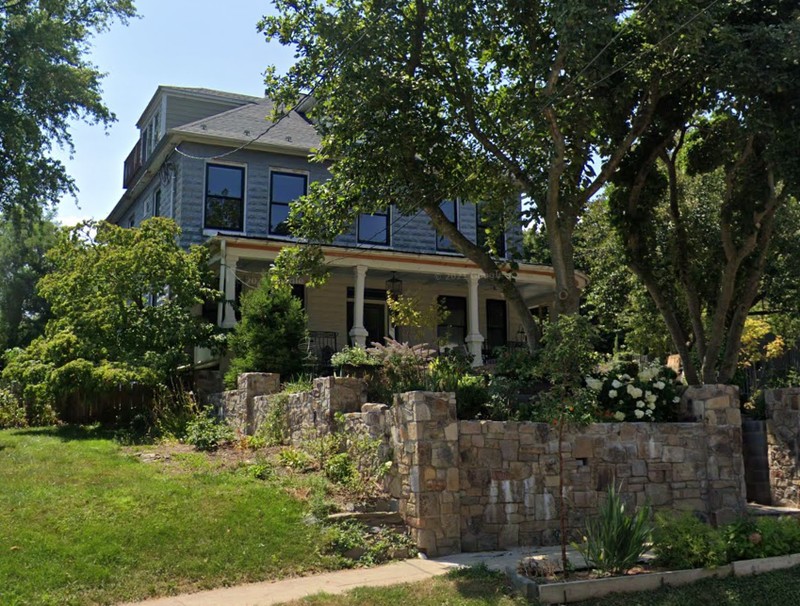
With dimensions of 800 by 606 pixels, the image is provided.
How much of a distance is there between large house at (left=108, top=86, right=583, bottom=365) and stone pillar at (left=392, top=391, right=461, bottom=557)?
8937mm

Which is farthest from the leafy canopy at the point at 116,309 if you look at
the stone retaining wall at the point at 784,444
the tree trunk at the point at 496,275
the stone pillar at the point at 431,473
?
the stone retaining wall at the point at 784,444

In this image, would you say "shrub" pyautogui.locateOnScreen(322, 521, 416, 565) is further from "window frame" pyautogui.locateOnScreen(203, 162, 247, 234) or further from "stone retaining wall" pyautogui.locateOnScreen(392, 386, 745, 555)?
"window frame" pyautogui.locateOnScreen(203, 162, 247, 234)

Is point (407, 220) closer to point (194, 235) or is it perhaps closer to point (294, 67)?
point (194, 235)

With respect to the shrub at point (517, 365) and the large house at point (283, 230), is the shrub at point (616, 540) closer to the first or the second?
the shrub at point (517, 365)

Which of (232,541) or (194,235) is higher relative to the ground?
(194,235)

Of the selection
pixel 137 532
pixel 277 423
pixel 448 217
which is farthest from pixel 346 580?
pixel 448 217

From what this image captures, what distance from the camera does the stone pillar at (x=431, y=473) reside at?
27.9 feet

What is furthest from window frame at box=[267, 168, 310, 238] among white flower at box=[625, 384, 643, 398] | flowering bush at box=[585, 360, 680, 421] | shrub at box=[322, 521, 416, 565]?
shrub at box=[322, 521, 416, 565]

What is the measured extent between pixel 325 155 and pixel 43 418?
840 cm

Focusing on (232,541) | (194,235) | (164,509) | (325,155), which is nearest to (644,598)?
(232,541)

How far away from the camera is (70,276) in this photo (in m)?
15.5

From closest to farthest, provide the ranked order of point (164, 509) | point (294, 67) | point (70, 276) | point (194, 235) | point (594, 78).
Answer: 1. point (164, 509)
2. point (594, 78)
3. point (294, 67)
4. point (70, 276)
5. point (194, 235)

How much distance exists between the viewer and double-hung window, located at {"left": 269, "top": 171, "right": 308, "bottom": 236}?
2005 centimetres

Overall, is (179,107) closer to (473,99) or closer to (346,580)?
(473,99)
